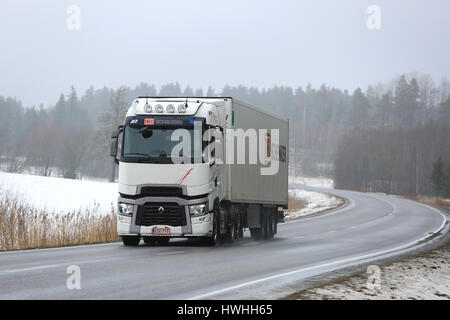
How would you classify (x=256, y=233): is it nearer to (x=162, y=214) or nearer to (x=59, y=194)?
(x=162, y=214)

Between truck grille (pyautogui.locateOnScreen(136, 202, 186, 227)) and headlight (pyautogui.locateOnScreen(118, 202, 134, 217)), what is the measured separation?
0.74 ft

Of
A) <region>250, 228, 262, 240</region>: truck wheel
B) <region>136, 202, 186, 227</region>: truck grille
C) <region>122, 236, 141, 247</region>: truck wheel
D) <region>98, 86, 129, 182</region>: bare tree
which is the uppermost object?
<region>98, 86, 129, 182</region>: bare tree

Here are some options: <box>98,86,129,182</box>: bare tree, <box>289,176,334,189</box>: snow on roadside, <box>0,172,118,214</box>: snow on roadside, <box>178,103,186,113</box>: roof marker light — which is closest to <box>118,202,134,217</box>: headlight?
<box>178,103,186,113</box>: roof marker light

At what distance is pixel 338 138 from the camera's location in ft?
522

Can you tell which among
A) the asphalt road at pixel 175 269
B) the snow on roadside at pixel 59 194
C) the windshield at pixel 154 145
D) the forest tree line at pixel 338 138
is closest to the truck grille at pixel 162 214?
the asphalt road at pixel 175 269

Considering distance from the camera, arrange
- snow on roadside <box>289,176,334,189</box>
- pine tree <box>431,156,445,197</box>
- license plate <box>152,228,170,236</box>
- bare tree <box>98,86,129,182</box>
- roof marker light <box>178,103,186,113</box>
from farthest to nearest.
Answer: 1. snow on roadside <box>289,176,334,189</box>
2. bare tree <box>98,86,129,182</box>
3. pine tree <box>431,156,445,197</box>
4. roof marker light <box>178,103,186,113</box>
5. license plate <box>152,228,170,236</box>

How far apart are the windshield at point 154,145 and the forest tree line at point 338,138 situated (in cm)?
7485

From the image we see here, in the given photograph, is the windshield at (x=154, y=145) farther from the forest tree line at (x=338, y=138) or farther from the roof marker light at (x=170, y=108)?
the forest tree line at (x=338, y=138)

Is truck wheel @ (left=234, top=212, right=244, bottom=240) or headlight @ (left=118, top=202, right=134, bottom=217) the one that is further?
truck wheel @ (left=234, top=212, right=244, bottom=240)

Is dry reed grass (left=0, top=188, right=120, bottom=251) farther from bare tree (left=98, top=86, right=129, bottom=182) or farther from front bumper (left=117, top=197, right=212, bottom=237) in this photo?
bare tree (left=98, top=86, right=129, bottom=182)

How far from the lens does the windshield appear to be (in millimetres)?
18047

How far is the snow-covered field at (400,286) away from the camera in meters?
10.1
